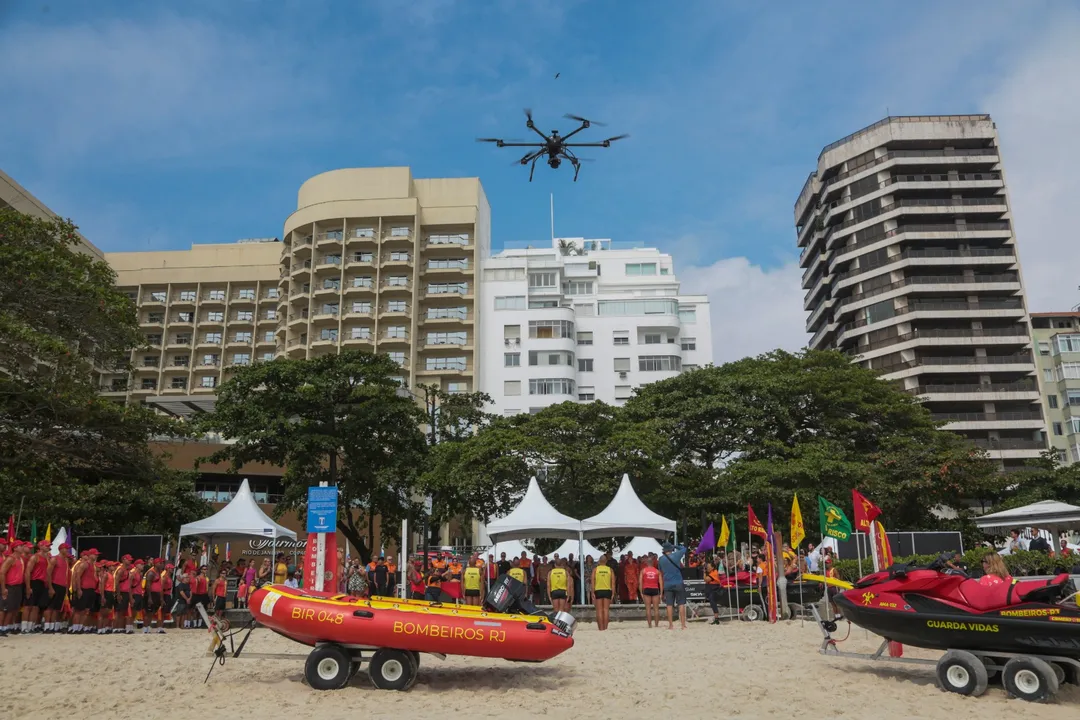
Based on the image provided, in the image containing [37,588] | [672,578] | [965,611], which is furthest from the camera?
[672,578]

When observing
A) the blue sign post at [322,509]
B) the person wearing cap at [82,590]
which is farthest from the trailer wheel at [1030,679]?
the person wearing cap at [82,590]

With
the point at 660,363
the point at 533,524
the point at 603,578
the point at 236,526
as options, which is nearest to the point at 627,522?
the point at 533,524

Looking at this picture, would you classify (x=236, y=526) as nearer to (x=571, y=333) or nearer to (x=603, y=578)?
(x=603, y=578)

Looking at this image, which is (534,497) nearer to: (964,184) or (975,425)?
(975,425)

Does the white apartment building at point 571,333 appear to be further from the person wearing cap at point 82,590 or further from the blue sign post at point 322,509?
the blue sign post at point 322,509

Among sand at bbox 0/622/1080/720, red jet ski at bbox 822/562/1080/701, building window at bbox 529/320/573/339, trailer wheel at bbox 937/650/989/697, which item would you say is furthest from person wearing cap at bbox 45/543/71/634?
building window at bbox 529/320/573/339

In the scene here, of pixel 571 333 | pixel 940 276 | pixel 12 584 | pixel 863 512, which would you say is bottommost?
pixel 12 584

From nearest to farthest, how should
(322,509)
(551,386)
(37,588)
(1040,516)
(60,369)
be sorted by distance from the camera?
(322,509)
(37,588)
(60,369)
(1040,516)
(551,386)

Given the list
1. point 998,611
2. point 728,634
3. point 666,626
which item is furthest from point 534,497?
point 998,611
